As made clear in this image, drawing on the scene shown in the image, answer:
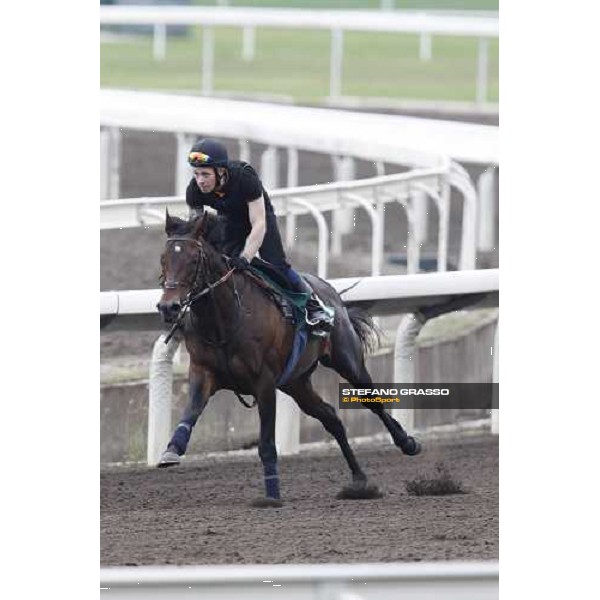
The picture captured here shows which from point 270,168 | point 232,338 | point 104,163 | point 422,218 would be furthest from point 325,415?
point 104,163

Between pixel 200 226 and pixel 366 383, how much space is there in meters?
1.32

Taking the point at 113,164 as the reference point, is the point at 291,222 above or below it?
below

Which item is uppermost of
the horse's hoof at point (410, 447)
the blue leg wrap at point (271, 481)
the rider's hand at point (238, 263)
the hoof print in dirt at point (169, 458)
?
the rider's hand at point (238, 263)

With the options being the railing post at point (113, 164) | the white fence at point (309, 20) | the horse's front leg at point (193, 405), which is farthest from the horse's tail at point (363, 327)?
the white fence at point (309, 20)

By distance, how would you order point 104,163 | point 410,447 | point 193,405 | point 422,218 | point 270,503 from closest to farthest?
point 193,405
point 270,503
point 410,447
point 422,218
point 104,163

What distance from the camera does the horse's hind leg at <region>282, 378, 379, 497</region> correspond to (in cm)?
745

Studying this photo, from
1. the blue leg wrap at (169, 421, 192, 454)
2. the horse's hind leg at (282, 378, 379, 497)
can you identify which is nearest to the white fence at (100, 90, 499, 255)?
the horse's hind leg at (282, 378, 379, 497)

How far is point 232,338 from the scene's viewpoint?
6.96 m

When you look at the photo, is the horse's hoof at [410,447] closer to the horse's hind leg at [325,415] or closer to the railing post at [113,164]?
the horse's hind leg at [325,415]

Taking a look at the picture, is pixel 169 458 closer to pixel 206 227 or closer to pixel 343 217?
pixel 206 227

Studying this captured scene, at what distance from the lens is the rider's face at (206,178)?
22.7 feet

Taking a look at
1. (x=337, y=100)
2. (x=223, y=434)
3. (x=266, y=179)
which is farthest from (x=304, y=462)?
(x=337, y=100)

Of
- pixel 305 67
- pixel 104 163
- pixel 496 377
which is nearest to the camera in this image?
pixel 496 377

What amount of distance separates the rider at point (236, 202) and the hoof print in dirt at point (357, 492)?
800mm
